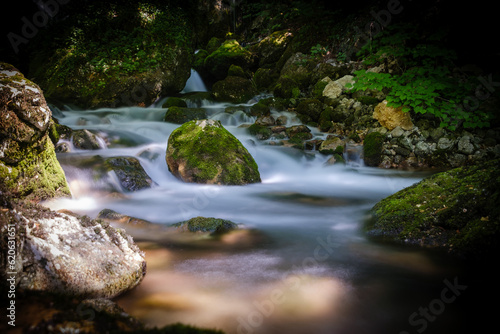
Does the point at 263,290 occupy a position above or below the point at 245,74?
below

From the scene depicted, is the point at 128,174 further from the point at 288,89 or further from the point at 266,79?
the point at 266,79

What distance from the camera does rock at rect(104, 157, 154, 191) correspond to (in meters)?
6.07

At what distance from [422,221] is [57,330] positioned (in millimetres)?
3527

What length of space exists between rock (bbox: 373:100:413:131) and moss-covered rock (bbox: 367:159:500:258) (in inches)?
191

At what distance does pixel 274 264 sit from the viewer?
312 cm

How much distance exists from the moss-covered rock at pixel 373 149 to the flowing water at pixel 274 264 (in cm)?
175

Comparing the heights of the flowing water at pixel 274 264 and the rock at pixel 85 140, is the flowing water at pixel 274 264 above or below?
below

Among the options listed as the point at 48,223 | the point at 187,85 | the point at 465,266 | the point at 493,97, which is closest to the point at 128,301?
the point at 48,223

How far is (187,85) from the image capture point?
15656mm

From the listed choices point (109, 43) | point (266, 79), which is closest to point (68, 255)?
point (109, 43)

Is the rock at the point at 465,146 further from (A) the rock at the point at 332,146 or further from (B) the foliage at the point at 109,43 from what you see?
(B) the foliage at the point at 109,43

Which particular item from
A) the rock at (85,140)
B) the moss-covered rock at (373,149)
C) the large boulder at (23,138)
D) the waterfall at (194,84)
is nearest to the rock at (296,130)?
the moss-covered rock at (373,149)

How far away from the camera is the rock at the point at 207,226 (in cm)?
389

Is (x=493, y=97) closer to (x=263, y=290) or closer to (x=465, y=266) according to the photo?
(x=465, y=266)
